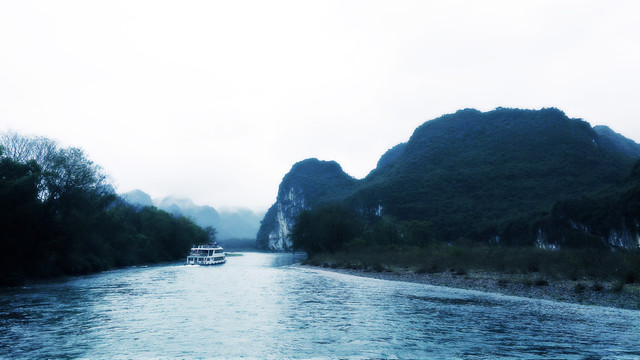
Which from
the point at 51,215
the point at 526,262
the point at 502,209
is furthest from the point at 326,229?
the point at 502,209

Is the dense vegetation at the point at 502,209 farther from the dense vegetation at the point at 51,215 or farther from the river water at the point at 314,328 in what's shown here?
the dense vegetation at the point at 51,215

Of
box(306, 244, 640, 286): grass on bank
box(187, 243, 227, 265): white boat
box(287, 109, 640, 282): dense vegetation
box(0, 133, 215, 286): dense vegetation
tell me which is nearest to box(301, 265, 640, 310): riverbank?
box(306, 244, 640, 286): grass on bank

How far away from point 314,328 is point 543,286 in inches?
884

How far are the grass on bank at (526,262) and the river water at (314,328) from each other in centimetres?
806

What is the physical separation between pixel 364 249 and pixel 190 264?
44792mm

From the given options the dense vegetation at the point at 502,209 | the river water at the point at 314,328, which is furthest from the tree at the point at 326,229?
the river water at the point at 314,328

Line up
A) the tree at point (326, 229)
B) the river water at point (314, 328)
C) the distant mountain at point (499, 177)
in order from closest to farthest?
the river water at point (314, 328) < the tree at point (326, 229) < the distant mountain at point (499, 177)

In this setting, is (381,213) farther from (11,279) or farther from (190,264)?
(11,279)

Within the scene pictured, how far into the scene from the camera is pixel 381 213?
511ft

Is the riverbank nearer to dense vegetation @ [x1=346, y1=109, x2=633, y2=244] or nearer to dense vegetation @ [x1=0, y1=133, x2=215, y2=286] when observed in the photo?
dense vegetation @ [x1=0, y1=133, x2=215, y2=286]

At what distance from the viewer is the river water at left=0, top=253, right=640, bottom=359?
46.6 ft

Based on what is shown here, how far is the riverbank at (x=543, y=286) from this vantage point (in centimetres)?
2588

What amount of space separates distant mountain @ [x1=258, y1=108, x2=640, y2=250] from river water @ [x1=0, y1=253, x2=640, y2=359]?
8203 centimetres

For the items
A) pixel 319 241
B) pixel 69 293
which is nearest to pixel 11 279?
pixel 69 293
